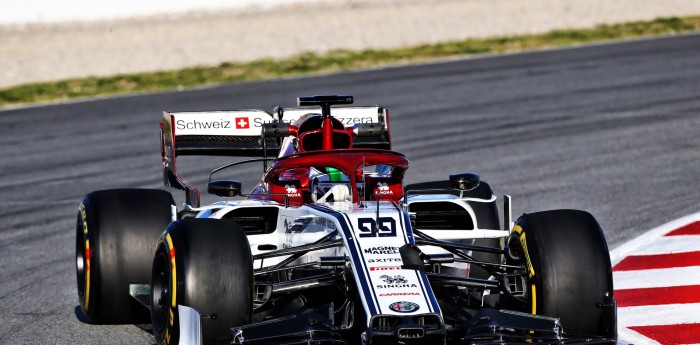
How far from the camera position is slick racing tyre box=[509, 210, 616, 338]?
678cm

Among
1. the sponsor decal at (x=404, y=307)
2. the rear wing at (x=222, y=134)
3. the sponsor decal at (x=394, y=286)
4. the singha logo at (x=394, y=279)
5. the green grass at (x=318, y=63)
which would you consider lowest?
the sponsor decal at (x=404, y=307)

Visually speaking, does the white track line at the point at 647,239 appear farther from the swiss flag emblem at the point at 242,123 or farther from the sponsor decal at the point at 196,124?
the sponsor decal at the point at 196,124

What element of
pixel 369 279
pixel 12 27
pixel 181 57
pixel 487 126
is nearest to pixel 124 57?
pixel 181 57

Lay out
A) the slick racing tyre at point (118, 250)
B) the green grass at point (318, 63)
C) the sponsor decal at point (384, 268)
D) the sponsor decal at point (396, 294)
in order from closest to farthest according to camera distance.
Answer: the sponsor decal at point (396, 294) < the sponsor decal at point (384, 268) < the slick racing tyre at point (118, 250) < the green grass at point (318, 63)

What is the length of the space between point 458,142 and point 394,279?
912 centimetres

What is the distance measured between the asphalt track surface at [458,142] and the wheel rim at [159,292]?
→ 87cm

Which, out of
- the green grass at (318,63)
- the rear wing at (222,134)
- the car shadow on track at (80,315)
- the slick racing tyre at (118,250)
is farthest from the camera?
the green grass at (318,63)

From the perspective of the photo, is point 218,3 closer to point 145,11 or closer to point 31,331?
point 145,11

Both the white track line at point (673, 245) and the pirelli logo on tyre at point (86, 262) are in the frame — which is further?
the white track line at point (673, 245)

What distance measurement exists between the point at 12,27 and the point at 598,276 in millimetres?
27594

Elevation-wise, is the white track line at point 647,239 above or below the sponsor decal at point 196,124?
below

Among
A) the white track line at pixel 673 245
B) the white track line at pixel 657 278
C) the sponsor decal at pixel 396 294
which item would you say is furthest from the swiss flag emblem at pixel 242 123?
the sponsor decal at pixel 396 294

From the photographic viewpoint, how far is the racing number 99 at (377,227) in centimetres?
708

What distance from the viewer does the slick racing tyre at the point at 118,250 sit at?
27.2 feet
